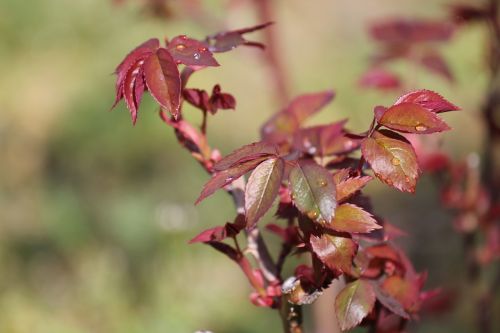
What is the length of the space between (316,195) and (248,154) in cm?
10

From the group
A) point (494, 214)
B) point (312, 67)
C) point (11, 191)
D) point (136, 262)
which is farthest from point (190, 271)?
point (312, 67)

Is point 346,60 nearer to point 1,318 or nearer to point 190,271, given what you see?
point 190,271

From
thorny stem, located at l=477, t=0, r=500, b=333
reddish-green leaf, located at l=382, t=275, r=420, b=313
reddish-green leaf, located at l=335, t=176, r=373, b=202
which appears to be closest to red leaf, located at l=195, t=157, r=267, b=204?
reddish-green leaf, located at l=335, t=176, r=373, b=202

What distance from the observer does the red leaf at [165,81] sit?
3.12 ft

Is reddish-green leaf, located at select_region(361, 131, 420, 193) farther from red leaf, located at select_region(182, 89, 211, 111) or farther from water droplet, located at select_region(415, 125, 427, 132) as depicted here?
red leaf, located at select_region(182, 89, 211, 111)

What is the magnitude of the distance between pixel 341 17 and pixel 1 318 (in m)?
3.16

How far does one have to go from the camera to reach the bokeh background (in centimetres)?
255

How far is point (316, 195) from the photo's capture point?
2.97ft

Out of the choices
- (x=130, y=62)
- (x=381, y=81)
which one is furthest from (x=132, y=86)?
(x=381, y=81)

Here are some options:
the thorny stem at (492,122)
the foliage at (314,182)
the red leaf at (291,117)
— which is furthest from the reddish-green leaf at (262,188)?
the thorny stem at (492,122)

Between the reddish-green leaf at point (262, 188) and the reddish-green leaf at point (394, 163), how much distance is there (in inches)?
4.1

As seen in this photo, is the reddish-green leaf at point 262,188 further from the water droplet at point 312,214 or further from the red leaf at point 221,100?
the red leaf at point 221,100

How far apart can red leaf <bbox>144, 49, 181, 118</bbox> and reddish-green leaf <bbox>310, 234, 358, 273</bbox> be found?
0.23 meters

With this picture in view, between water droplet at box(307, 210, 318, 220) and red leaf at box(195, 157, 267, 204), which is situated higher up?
red leaf at box(195, 157, 267, 204)
